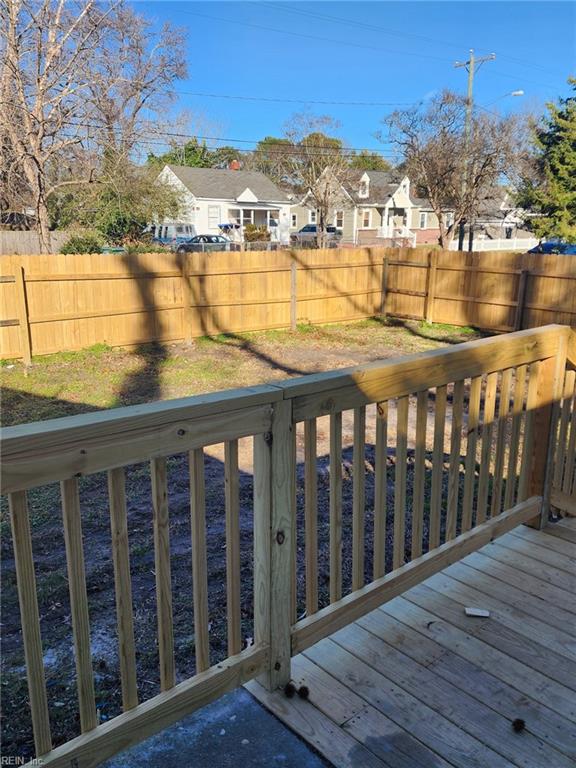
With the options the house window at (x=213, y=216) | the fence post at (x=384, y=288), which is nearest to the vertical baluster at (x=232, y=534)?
the fence post at (x=384, y=288)

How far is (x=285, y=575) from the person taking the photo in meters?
1.71

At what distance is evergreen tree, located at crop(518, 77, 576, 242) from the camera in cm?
2050

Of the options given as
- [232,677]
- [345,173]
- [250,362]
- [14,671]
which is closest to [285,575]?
[232,677]

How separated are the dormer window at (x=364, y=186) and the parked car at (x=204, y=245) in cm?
1381

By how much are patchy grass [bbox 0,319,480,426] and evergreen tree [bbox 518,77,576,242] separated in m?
12.1

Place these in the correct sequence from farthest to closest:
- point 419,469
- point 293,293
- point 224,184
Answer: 1. point 224,184
2. point 293,293
3. point 419,469

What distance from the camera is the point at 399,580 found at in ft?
7.07

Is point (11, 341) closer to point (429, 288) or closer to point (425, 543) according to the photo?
point (425, 543)

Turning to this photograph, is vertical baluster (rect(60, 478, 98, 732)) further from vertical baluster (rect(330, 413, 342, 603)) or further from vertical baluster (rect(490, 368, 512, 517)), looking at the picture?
vertical baluster (rect(490, 368, 512, 517))

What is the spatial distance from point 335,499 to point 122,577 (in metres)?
0.74

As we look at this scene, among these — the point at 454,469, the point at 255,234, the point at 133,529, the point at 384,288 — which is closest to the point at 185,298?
the point at 384,288

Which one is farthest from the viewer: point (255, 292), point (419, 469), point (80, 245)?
point (80, 245)

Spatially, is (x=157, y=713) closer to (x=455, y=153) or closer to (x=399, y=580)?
(x=399, y=580)

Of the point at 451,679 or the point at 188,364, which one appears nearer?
the point at 451,679
